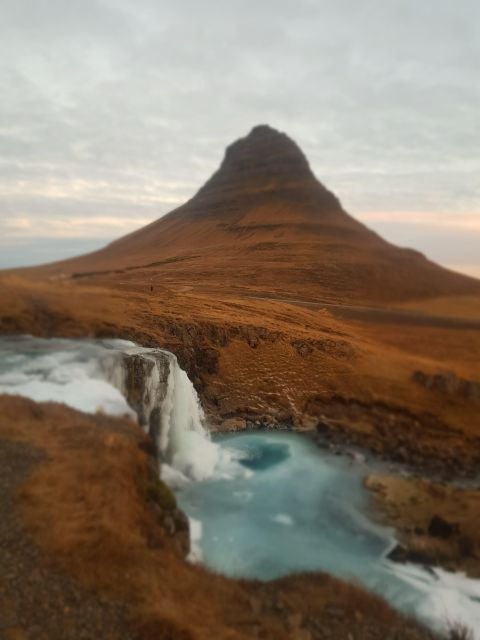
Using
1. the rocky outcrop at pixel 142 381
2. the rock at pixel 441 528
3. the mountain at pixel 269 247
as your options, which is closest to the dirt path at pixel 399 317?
the mountain at pixel 269 247

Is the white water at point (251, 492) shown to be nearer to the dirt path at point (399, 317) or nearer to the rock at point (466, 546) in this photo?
the rock at point (466, 546)

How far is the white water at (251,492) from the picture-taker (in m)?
7.13

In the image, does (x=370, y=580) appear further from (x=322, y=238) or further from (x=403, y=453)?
(x=322, y=238)

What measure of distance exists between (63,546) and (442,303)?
28.2 ft

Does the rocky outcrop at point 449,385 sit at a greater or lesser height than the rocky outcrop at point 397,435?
greater

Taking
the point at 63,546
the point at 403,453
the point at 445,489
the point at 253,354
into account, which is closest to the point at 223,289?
the point at 253,354

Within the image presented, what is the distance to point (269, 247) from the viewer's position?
86.9 feet

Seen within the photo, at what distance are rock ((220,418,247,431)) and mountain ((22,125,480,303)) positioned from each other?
4562mm

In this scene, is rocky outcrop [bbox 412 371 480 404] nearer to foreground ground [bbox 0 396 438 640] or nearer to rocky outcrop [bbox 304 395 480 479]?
rocky outcrop [bbox 304 395 480 479]

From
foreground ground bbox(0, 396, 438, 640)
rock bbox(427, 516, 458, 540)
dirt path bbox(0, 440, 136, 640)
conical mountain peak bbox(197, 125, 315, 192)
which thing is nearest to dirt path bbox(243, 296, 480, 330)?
rock bbox(427, 516, 458, 540)

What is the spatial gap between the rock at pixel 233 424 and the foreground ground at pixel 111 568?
570 centimetres

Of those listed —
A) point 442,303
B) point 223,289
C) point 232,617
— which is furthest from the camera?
point 223,289

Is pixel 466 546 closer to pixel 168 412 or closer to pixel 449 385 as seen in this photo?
pixel 449 385

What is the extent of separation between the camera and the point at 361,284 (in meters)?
13.1
